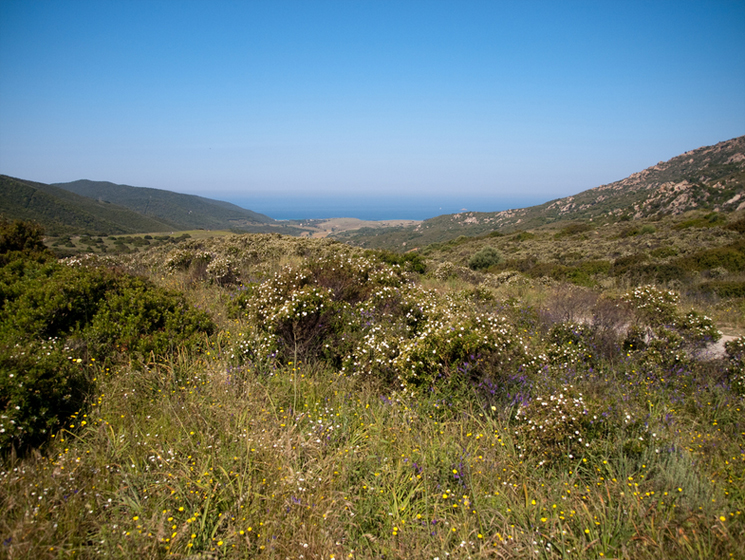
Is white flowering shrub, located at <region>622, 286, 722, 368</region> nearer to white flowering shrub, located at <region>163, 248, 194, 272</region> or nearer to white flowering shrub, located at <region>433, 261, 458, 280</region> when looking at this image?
white flowering shrub, located at <region>433, 261, 458, 280</region>

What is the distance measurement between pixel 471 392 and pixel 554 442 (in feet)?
3.25

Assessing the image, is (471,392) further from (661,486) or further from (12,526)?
(12,526)

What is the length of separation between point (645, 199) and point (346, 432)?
3153 inches

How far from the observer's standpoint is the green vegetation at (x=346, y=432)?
2.15m

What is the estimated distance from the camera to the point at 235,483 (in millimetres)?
2570

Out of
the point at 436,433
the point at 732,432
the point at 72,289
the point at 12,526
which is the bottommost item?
the point at 732,432

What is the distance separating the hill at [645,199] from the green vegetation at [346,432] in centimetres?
5887

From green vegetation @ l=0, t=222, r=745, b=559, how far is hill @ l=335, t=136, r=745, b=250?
58.9m

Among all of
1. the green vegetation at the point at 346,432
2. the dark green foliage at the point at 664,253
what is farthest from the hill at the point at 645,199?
the green vegetation at the point at 346,432

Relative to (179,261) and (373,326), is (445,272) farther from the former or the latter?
(373,326)

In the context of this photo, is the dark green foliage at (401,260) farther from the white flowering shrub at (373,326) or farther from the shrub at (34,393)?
the shrub at (34,393)

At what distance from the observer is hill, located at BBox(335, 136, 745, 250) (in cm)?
5151

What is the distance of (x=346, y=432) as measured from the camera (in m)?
3.14

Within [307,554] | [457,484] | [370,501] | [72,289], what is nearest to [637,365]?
[457,484]
